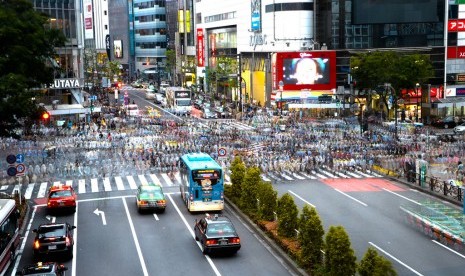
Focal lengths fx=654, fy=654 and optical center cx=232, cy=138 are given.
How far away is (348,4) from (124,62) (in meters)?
105

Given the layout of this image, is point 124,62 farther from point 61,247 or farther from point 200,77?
point 61,247

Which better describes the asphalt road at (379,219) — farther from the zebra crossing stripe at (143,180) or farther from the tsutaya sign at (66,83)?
the tsutaya sign at (66,83)

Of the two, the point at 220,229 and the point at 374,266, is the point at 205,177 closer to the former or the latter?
the point at 220,229

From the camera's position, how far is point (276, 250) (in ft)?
76.1

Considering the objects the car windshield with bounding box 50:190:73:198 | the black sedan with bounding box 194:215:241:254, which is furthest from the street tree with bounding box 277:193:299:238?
the car windshield with bounding box 50:190:73:198

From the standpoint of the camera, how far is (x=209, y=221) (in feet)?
75.3

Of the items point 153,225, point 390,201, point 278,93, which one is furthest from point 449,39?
point 153,225

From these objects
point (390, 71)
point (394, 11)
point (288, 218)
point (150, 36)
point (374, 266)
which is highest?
point (150, 36)

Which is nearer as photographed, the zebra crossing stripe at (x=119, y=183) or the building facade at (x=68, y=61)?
the zebra crossing stripe at (x=119, y=183)

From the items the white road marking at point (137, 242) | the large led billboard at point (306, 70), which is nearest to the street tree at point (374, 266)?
the white road marking at point (137, 242)

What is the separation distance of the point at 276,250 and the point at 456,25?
6038 cm

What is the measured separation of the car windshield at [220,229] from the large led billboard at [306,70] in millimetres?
56518

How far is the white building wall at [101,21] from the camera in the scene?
17638 centimetres

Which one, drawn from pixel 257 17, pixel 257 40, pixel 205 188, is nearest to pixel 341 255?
pixel 205 188
